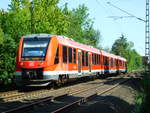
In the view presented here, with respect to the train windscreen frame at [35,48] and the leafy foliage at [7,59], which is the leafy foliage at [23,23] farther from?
the train windscreen frame at [35,48]

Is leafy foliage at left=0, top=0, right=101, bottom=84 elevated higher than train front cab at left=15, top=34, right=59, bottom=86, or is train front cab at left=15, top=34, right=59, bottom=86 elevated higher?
leafy foliage at left=0, top=0, right=101, bottom=84

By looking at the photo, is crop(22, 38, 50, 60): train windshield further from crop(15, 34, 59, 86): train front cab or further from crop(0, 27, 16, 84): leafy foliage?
crop(0, 27, 16, 84): leafy foliage

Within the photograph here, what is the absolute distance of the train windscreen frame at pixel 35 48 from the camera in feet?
64.1

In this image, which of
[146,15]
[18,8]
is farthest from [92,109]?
[18,8]

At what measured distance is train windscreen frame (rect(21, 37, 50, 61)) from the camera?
1953cm

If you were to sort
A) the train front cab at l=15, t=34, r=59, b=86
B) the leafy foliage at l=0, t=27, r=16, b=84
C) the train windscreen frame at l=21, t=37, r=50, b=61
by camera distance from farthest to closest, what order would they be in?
the leafy foliage at l=0, t=27, r=16, b=84 < the train windscreen frame at l=21, t=37, r=50, b=61 < the train front cab at l=15, t=34, r=59, b=86

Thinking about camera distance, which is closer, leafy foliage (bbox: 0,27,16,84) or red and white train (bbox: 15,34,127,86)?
red and white train (bbox: 15,34,127,86)

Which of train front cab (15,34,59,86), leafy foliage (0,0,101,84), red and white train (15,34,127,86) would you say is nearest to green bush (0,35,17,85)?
leafy foliage (0,0,101,84)

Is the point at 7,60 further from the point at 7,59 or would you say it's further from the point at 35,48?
the point at 35,48

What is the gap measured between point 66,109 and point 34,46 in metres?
8.28

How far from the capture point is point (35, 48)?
19750mm

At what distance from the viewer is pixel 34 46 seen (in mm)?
19828

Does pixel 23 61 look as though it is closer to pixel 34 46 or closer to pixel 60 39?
pixel 34 46

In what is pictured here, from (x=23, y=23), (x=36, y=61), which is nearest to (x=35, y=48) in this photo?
(x=36, y=61)
